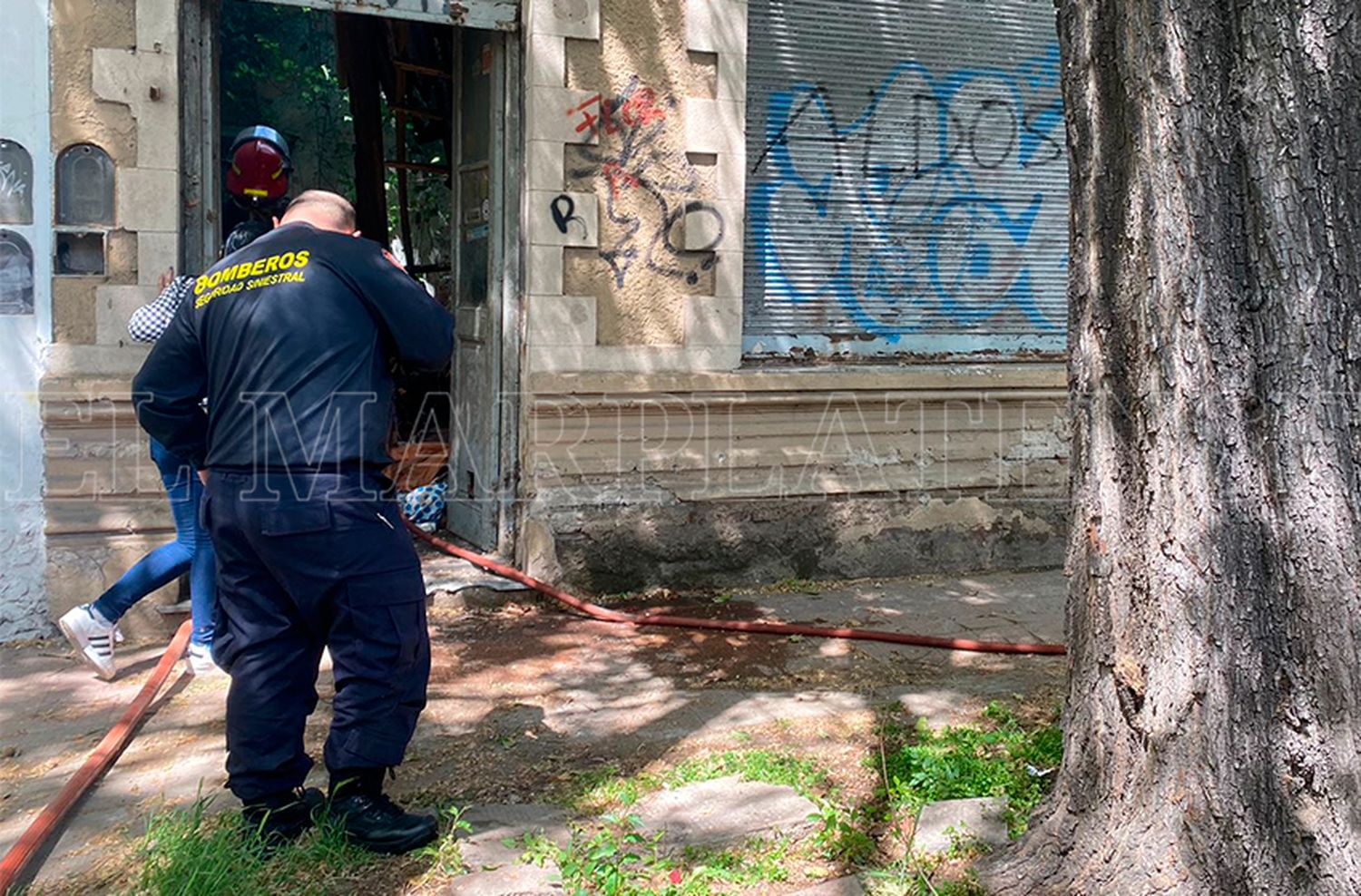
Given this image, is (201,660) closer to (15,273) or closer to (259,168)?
(15,273)

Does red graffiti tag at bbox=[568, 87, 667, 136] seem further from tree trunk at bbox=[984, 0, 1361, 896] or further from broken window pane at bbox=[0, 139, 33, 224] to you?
tree trunk at bbox=[984, 0, 1361, 896]

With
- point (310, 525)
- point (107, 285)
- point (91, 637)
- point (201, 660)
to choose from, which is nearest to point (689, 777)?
point (310, 525)

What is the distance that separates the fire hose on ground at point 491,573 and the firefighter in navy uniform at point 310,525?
0.55m

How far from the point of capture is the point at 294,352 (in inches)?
130

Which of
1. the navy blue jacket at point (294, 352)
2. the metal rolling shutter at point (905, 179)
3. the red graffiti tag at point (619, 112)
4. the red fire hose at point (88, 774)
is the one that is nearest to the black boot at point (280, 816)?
the red fire hose at point (88, 774)

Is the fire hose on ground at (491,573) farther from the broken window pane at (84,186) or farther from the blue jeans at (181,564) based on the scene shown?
the broken window pane at (84,186)

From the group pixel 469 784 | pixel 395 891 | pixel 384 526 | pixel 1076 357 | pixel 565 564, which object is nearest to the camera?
pixel 1076 357

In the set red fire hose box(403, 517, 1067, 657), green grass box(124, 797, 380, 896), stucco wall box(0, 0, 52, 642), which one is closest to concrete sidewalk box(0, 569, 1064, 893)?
red fire hose box(403, 517, 1067, 657)

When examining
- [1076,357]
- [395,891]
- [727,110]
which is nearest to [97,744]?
[395,891]

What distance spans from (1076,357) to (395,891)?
2.20 m

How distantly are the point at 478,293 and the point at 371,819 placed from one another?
12.8 feet

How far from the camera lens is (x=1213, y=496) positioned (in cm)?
256

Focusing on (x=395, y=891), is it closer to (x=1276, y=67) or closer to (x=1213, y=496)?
(x=1213, y=496)

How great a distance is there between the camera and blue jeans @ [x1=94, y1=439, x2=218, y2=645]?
4887mm
